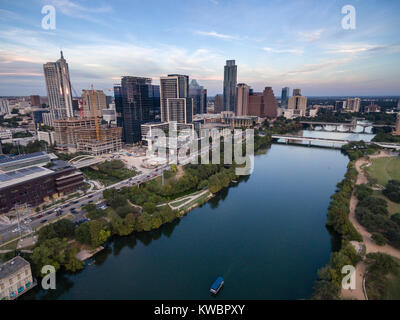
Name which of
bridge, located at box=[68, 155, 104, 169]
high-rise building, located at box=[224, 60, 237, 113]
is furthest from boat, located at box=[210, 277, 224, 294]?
high-rise building, located at box=[224, 60, 237, 113]

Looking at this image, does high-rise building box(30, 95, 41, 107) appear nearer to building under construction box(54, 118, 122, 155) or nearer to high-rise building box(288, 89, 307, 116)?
building under construction box(54, 118, 122, 155)

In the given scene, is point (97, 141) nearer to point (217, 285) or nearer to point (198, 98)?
point (217, 285)

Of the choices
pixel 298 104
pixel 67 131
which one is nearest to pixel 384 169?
pixel 67 131

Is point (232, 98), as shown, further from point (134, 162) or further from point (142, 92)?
point (134, 162)

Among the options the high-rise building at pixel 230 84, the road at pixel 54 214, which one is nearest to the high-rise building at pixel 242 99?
the high-rise building at pixel 230 84

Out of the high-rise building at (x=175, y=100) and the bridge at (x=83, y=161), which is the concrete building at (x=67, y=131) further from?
the high-rise building at (x=175, y=100)
